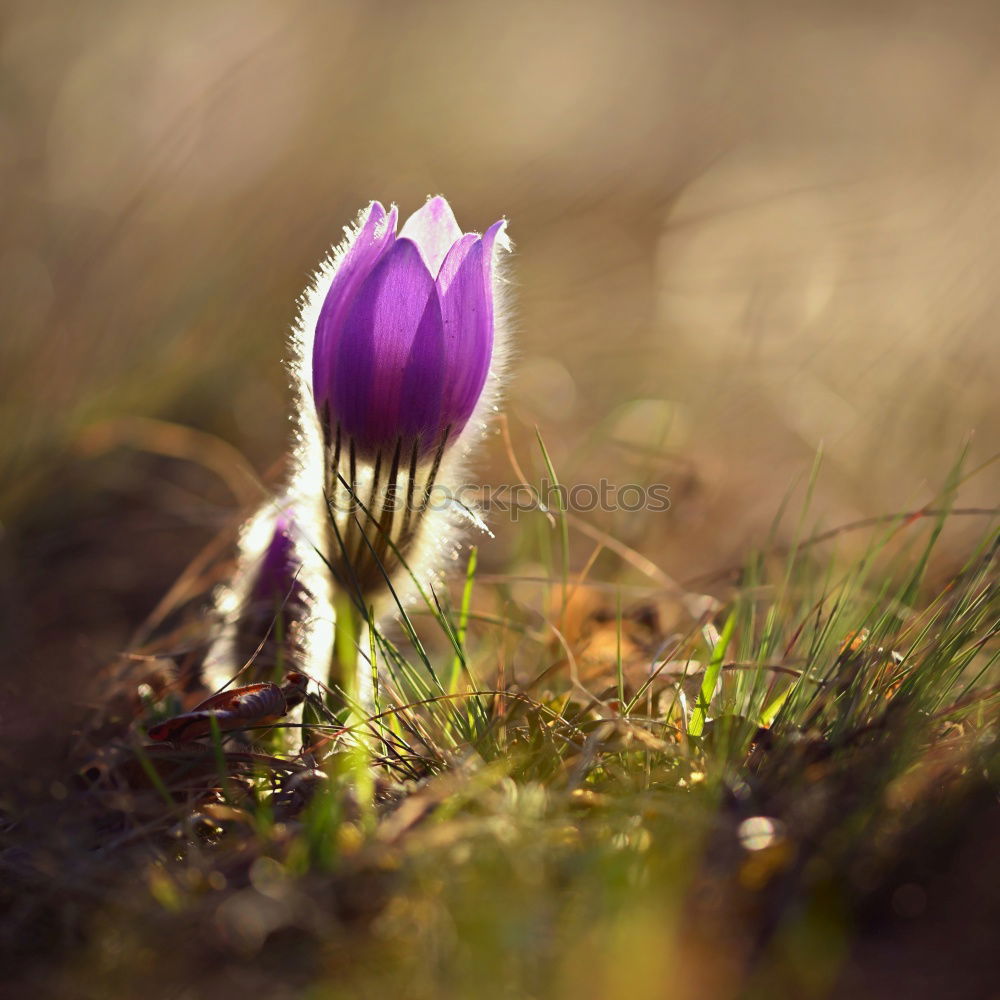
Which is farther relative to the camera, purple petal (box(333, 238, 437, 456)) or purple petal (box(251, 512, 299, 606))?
purple petal (box(251, 512, 299, 606))

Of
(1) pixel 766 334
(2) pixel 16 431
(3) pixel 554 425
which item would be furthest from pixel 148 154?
(1) pixel 766 334

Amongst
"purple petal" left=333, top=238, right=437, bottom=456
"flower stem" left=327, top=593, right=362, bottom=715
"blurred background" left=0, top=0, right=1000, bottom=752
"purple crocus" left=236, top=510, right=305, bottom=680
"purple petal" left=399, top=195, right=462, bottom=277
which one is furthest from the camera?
"blurred background" left=0, top=0, right=1000, bottom=752

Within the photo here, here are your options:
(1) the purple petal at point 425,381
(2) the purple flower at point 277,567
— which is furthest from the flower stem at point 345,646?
Answer: (1) the purple petal at point 425,381

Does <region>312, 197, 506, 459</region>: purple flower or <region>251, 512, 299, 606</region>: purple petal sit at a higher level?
<region>312, 197, 506, 459</region>: purple flower

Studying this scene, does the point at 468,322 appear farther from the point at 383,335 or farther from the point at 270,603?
the point at 270,603

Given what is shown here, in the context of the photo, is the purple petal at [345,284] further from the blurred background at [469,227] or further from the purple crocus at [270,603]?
the blurred background at [469,227]

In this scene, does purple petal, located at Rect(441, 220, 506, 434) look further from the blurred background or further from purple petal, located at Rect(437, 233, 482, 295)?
the blurred background

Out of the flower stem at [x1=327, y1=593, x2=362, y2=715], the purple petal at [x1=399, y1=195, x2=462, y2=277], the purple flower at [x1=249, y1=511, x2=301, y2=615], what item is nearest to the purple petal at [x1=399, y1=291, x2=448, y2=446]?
the purple petal at [x1=399, y1=195, x2=462, y2=277]

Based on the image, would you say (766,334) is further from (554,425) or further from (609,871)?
(609,871)

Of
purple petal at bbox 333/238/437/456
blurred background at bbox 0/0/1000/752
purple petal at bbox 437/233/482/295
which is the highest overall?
blurred background at bbox 0/0/1000/752

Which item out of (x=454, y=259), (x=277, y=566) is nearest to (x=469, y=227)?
(x=277, y=566)
